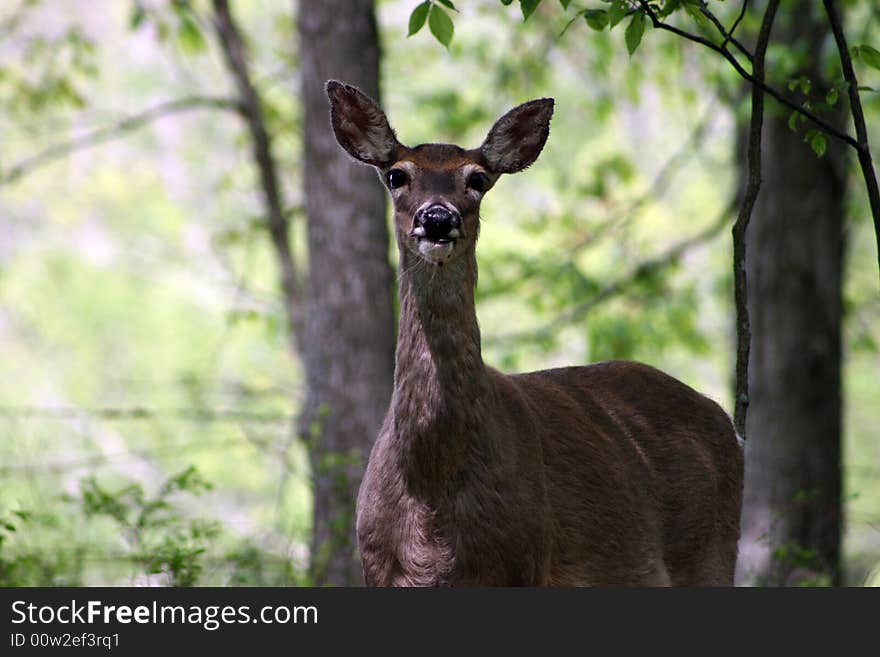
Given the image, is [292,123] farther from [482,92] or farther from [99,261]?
[99,261]

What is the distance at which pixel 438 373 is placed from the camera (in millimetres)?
4785

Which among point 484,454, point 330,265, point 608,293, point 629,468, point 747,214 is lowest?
Answer: point 484,454

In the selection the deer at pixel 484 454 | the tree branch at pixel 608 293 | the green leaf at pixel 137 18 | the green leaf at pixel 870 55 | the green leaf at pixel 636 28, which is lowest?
the deer at pixel 484 454

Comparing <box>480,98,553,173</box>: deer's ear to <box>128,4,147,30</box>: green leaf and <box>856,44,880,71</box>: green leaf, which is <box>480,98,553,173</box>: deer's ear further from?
<box>128,4,147,30</box>: green leaf

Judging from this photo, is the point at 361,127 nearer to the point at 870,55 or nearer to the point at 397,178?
the point at 397,178

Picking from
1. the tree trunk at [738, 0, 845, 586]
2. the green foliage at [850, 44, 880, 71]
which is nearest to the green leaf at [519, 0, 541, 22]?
the green foliage at [850, 44, 880, 71]

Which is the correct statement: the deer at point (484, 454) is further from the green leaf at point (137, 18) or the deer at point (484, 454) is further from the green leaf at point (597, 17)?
the green leaf at point (137, 18)

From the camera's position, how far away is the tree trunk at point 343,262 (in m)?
7.90

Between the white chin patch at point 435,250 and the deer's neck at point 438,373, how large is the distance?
0.15m

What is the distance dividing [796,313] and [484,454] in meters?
5.87

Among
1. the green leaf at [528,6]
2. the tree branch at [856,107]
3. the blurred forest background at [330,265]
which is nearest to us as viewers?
the green leaf at [528,6]

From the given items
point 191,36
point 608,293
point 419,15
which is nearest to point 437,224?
point 419,15

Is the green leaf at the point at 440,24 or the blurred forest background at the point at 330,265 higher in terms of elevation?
the blurred forest background at the point at 330,265

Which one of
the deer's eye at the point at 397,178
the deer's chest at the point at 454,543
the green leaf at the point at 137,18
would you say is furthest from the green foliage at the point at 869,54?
the green leaf at the point at 137,18
